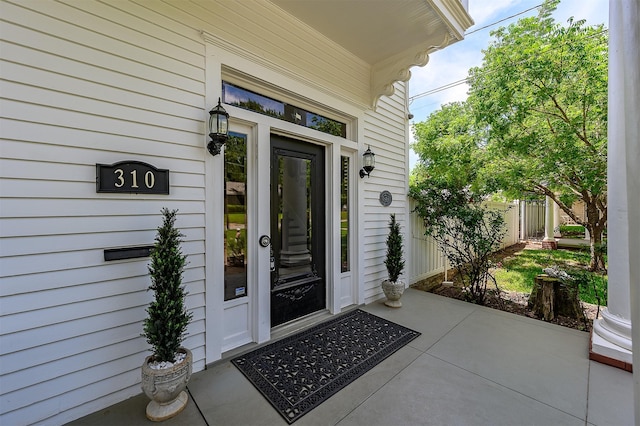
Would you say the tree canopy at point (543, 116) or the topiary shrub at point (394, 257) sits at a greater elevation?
the tree canopy at point (543, 116)

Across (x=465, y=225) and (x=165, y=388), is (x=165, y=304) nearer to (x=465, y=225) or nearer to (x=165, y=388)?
(x=165, y=388)

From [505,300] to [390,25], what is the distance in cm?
404

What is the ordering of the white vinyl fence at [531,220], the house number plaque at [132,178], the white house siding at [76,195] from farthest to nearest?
1. the white vinyl fence at [531,220]
2. the house number plaque at [132,178]
3. the white house siding at [76,195]

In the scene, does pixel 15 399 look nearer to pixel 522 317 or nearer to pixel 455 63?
pixel 522 317

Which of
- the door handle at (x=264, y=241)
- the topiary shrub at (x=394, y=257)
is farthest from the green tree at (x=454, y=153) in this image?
the door handle at (x=264, y=241)

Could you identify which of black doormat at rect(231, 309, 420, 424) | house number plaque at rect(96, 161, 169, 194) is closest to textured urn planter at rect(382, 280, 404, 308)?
black doormat at rect(231, 309, 420, 424)

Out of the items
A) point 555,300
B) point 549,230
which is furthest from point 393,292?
point 549,230

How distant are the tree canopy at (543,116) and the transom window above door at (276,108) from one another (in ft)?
9.36

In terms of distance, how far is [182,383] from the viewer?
5.52 ft

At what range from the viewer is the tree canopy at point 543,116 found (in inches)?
154

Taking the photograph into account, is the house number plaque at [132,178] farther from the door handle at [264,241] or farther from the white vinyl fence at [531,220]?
the white vinyl fence at [531,220]

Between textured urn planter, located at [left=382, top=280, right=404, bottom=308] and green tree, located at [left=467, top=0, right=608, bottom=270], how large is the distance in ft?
9.78

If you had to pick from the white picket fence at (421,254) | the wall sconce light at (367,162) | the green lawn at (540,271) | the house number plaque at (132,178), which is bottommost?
the green lawn at (540,271)

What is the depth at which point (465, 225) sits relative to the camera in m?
3.92
